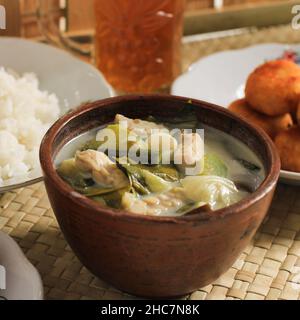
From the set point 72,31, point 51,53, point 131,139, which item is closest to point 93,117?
point 131,139

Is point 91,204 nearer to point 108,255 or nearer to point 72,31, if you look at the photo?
point 108,255

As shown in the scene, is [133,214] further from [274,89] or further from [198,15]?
[198,15]

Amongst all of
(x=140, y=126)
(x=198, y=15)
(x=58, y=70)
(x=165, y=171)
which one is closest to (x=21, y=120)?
(x=58, y=70)

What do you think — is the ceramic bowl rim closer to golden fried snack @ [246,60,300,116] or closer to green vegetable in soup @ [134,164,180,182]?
green vegetable in soup @ [134,164,180,182]

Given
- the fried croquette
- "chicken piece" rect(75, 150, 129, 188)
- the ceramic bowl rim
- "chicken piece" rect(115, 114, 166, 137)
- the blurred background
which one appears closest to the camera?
the ceramic bowl rim

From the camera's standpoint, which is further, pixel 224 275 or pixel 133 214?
pixel 224 275

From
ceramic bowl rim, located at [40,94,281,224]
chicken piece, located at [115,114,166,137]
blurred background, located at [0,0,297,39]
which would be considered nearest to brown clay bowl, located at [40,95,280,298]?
ceramic bowl rim, located at [40,94,281,224]
